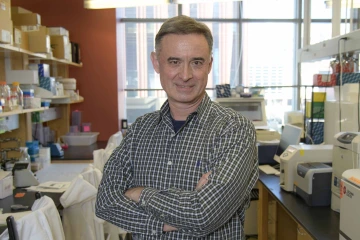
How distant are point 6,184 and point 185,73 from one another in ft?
5.53

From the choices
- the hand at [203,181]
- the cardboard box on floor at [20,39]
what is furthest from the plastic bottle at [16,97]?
the hand at [203,181]

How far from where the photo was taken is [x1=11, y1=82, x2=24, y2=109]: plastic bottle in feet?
8.48

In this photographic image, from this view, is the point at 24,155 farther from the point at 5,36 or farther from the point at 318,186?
the point at 318,186

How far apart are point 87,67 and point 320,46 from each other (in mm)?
3148

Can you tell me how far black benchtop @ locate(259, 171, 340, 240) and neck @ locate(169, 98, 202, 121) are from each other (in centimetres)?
90

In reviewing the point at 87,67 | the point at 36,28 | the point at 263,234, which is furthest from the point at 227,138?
the point at 87,67

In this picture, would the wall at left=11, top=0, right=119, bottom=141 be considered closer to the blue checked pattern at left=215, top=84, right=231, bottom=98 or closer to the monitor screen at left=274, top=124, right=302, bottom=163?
the blue checked pattern at left=215, top=84, right=231, bottom=98

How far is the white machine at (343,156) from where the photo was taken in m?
1.73

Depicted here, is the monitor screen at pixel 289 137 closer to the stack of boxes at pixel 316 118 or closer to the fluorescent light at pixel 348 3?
the stack of boxes at pixel 316 118

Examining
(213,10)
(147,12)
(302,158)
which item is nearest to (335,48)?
(302,158)

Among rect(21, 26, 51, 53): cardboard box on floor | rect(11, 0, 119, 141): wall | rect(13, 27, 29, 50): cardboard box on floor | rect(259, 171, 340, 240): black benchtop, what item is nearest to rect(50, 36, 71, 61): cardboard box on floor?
rect(21, 26, 51, 53): cardboard box on floor

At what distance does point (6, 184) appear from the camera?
2.28 meters

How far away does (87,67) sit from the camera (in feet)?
15.9

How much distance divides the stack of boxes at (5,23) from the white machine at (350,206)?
7.10 ft
